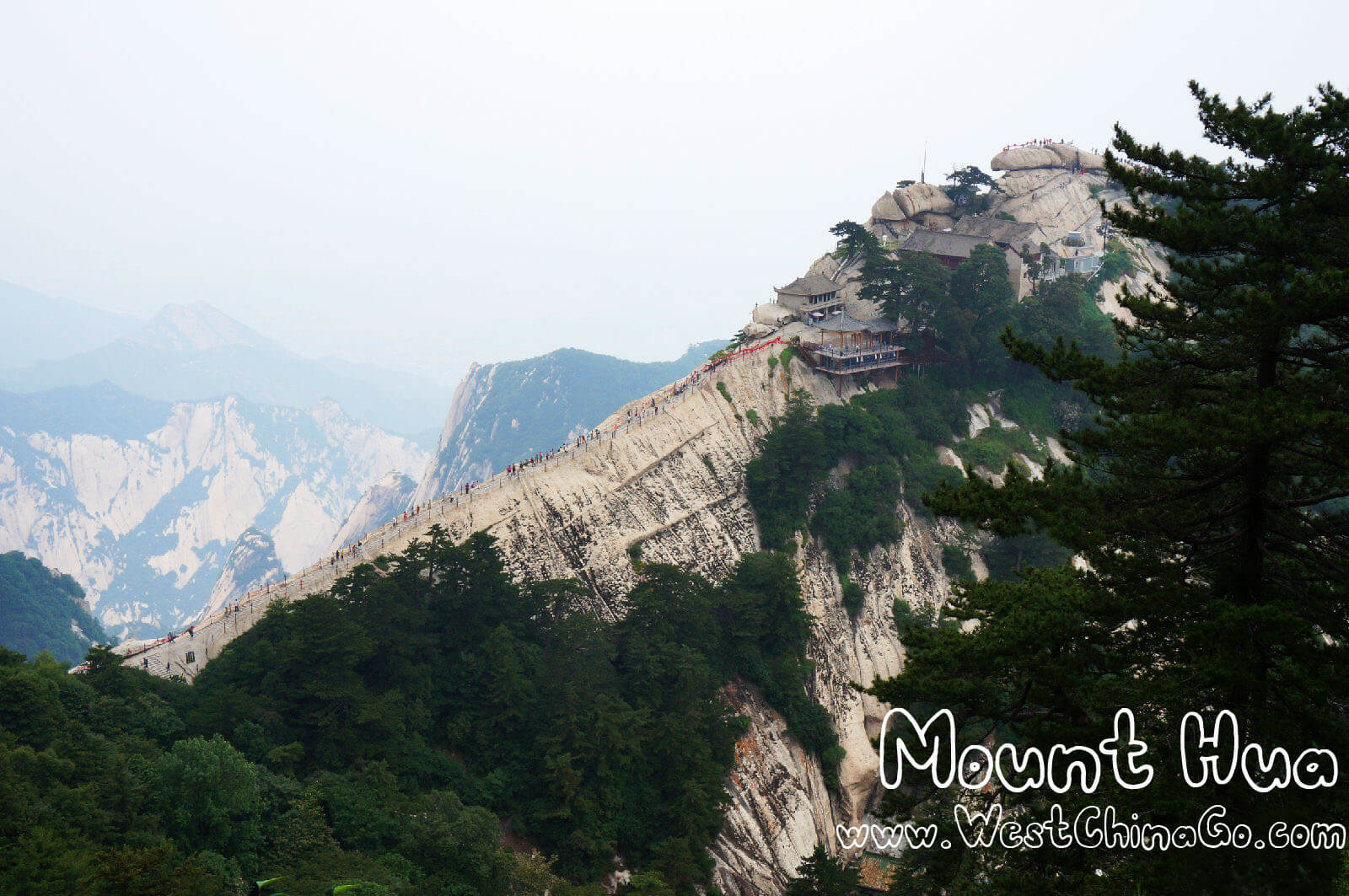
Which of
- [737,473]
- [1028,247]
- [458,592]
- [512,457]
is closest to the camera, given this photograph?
[458,592]

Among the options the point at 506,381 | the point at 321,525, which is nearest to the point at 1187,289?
the point at 506,381

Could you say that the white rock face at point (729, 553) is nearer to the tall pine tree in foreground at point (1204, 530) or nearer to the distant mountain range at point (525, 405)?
the tall pine tree in foreground at point (1204, 530)

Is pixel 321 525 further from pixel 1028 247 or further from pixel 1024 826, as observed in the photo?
pixel 1024 826

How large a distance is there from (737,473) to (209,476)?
171 metres

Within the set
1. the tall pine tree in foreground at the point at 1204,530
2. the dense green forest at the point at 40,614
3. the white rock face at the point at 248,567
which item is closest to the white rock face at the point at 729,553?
the tall pine tree in foreground at the point at 1204,530

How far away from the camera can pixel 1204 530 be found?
11.4m

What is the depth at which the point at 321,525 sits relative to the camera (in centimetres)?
18888

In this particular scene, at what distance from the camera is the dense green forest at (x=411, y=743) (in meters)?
19.1

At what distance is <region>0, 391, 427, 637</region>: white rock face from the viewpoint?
14750 cm

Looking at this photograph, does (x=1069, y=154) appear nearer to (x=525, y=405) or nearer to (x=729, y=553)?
(x=729, y=553)

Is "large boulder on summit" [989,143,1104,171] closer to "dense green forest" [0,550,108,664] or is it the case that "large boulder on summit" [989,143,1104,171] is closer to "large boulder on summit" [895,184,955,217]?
"large boulder on summit" [895,184,955,217]

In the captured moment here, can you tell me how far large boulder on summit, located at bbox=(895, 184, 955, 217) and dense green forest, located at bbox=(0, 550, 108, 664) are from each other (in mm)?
66116

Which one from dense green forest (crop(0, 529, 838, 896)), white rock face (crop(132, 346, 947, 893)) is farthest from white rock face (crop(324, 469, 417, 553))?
dense green forest (crop(0, 529, 838, 896))

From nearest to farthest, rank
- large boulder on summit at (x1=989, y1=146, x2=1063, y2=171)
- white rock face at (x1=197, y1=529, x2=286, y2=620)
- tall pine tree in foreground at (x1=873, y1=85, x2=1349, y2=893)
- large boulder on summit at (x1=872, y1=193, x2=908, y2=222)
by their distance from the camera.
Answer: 1. tall pine tree in foreground at (x1=873, y1=85, x2=1349, y2=893)
2. large boulder on summit at (x1=872, y1=193, x2=908, y2=222)
3. large boulder on summit at (x1=989, y1=146, x2=1063, y2=171)
4. white rock face at (x1=197, y1=529, x2=286, y2=620)
